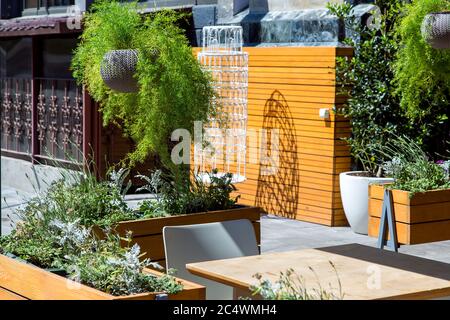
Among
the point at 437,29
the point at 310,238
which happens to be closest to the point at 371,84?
the point at 437,29

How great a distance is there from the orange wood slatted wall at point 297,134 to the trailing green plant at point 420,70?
3.41ft

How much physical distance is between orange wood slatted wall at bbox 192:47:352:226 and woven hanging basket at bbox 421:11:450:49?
166 centimetres

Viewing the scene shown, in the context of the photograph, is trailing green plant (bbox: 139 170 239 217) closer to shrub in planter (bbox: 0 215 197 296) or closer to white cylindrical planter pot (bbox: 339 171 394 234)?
shrub in planter (bbox: 0 215 197 296)

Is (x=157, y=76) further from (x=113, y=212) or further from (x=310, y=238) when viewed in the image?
(x=310, y=238)

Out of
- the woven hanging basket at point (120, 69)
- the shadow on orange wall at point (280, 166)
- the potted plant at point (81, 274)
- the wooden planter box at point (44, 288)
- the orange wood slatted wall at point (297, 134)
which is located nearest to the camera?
the wooden planter box at point (44, 288)

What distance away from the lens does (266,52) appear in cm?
1241

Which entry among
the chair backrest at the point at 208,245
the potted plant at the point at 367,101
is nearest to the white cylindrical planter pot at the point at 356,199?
the potted plant at the point at 367,101

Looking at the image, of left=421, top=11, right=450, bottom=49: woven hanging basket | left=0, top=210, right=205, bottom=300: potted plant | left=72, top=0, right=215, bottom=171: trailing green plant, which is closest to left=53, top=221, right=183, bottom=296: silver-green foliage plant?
left=0, top=210, right=205, bottom=300: potted plant

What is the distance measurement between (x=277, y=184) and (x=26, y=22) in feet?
19.2

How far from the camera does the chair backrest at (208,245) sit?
5449mm

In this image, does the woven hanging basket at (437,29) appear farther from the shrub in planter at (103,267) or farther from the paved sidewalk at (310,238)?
the shrub in planter at (103,267)

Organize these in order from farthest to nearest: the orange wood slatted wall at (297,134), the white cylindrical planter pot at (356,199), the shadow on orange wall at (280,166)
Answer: the shadow on orange wall at (280,166), the orange wood slatted wall at (297,134), the white cylindrical planter pot at (356,199)

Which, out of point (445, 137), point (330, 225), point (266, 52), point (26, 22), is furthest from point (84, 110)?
point (445, 137)
